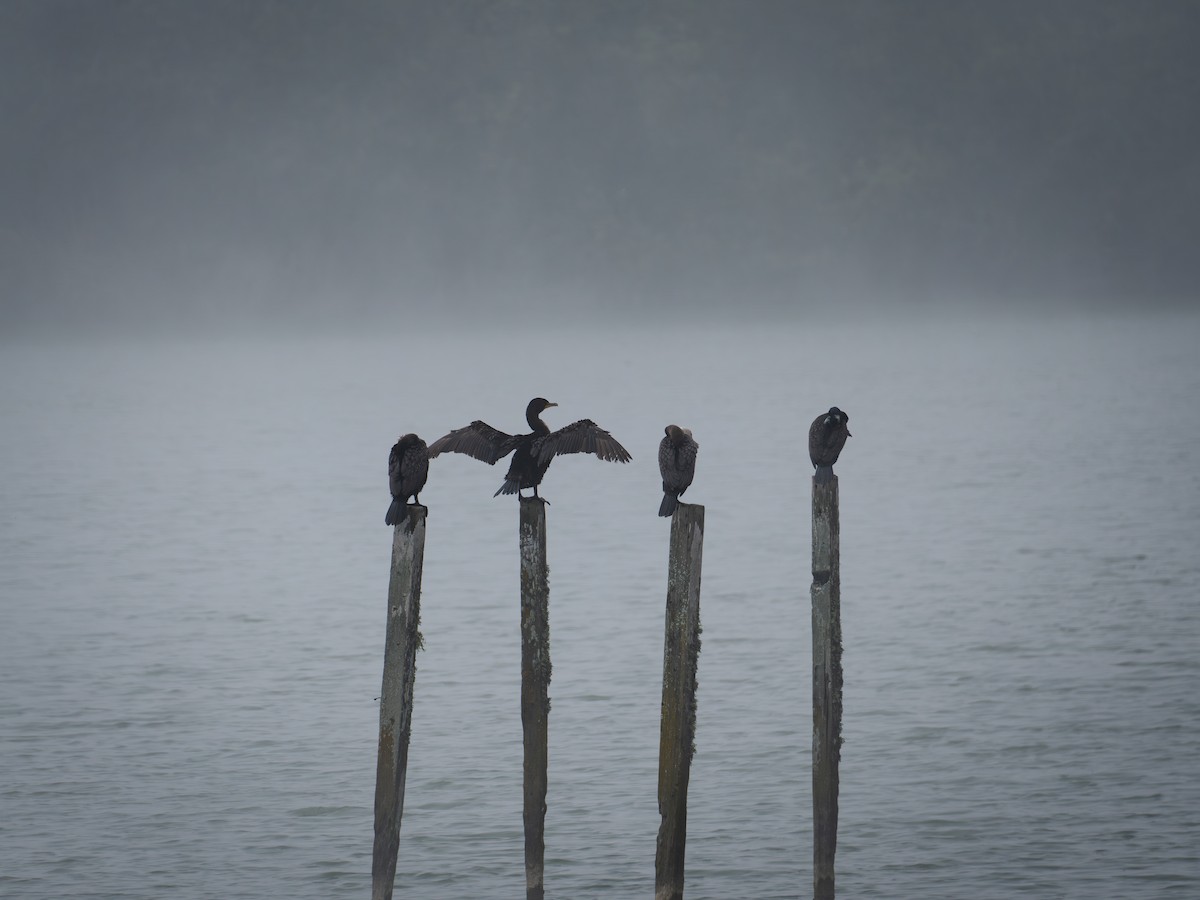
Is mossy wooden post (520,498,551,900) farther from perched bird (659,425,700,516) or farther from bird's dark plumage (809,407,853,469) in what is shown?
bird's dark plumage (809,407,853,469)

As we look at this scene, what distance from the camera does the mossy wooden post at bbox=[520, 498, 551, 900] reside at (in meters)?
12.8

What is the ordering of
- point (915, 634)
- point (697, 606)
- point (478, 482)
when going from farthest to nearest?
point (478, 482) → point (915, 634) → point (697, 606)

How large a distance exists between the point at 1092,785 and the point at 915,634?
280 inches

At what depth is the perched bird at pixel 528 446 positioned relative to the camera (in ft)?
43.7

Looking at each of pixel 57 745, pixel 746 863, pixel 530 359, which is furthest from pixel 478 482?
pixel 530 359

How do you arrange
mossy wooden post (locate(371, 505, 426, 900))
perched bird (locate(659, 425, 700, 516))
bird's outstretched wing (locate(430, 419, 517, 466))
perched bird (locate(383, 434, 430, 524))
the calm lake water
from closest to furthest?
mossy wooden post (locate(371, 505, 426, 900))
perched bird (locate(383, 434, 430, 524))
perched bird (locate(659, 425, 700, 516))
bird's outstretched wing (locate(430, 419, 517, 466))
the calm lake water

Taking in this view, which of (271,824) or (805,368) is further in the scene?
(805,368)

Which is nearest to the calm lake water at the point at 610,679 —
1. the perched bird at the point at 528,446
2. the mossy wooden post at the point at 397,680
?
the mossy wooden post at the point at 397,680

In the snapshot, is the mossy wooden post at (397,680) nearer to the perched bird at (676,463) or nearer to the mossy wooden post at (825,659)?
the perched bird at (676,463)

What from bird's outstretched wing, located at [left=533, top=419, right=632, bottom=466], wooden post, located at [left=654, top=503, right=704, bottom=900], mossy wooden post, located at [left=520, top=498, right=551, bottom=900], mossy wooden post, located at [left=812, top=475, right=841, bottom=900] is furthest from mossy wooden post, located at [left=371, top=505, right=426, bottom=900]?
mossy wooden post, located at [left=812, top=475, right=841, bottom=900]

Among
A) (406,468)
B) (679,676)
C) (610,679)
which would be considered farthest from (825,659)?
(610,679)

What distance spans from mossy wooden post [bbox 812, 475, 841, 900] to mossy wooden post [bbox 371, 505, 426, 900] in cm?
275

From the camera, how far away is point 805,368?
376ft

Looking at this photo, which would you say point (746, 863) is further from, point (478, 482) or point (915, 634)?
point (478, 482)
